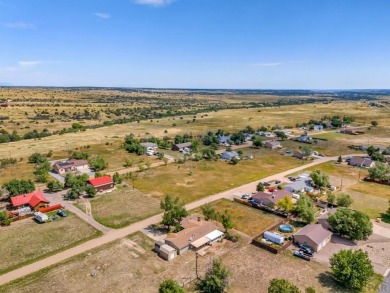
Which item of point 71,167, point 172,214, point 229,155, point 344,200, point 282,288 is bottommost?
point 71,167

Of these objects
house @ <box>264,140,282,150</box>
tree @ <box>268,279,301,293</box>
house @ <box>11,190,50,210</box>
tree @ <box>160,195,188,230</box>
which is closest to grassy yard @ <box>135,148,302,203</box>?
tree @ <box>160,195,188,230</box>

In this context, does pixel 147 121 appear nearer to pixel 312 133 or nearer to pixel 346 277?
pixel 312 133

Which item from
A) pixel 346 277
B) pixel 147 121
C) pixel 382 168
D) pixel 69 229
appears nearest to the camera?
pixel 346 277

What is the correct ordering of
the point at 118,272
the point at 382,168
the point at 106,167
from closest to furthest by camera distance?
the point at 118,272 < the point at 382,168 < the point at 106,167

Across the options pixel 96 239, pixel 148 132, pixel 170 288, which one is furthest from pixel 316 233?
pixel 148 132

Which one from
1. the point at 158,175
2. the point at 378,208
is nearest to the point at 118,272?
the point at 158,175

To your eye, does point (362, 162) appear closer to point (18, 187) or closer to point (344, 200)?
point (344, 200)
